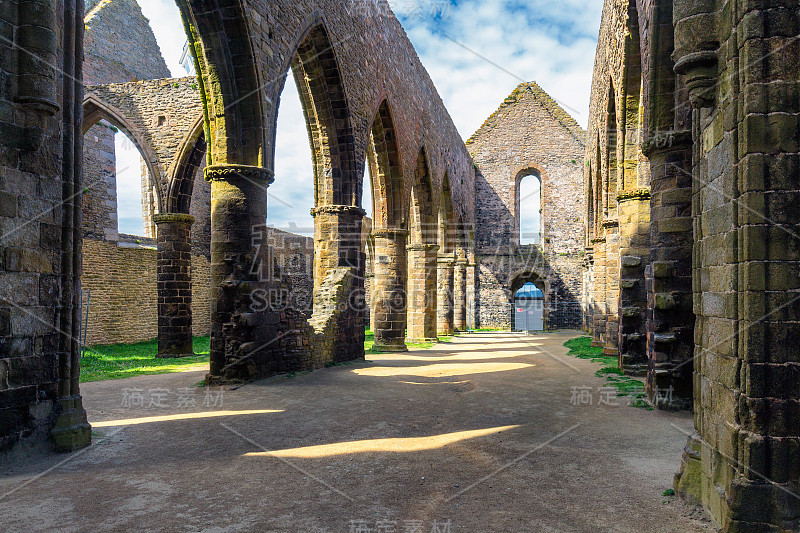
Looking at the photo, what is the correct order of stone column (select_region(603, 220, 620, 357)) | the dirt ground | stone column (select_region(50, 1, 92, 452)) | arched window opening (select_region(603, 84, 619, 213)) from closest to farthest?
the dirt ground → stone column (select_region(50, 1, 92, 452)) → stone column (select_region(603, 220, 620, 357)) → arched window opening (select_region(603, 84, 619, 213))

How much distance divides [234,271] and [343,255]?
3.17m

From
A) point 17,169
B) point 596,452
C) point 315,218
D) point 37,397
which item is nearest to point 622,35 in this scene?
point 315,218

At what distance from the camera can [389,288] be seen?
12531 mm

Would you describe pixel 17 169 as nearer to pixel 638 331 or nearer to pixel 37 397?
pixel 37 397

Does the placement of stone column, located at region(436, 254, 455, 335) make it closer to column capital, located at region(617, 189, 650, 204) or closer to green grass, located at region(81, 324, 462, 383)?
green grass, located at region(81, 324, 462, 383)

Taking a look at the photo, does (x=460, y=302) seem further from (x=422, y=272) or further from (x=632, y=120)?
(x=632, y=120)

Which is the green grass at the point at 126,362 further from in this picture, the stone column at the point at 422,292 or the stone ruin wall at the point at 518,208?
the stone ruin wall at the point at 518,208

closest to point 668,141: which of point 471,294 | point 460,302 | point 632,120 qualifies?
point 632,120

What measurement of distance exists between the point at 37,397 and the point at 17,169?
1.74 metres

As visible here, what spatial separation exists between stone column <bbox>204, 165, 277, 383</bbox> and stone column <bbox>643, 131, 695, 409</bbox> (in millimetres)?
5150

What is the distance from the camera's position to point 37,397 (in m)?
4.01

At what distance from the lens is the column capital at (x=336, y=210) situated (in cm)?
1021

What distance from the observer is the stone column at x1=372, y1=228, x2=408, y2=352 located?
12516 millimetres

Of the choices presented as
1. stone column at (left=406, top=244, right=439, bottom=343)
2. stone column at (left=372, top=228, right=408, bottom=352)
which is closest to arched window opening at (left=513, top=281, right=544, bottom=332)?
stone column at (left=406, top=244, right=439, bottom=343)
